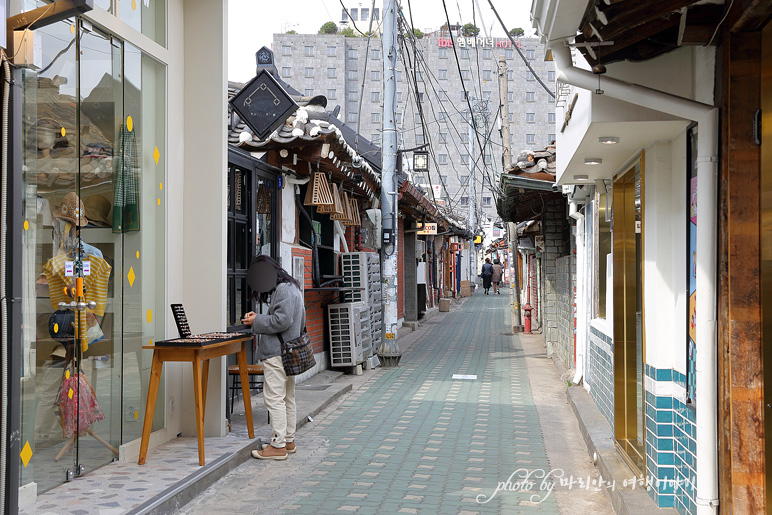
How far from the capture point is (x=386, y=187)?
1398 centimetres

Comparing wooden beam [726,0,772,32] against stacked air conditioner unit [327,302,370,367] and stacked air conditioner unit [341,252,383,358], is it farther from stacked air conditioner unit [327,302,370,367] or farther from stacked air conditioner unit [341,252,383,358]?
stacked air conditioner unit [341,252,383,358]

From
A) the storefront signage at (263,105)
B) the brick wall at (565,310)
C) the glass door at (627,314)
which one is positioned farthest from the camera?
the brick wall at (565,310)

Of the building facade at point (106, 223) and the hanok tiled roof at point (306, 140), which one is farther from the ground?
the hanok tiled roof at point (306, 140)

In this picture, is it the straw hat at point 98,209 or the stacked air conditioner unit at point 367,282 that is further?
the stacked air conditioner unit at point 367,282

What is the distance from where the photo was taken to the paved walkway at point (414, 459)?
548cm

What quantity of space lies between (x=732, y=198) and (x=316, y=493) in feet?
11.8

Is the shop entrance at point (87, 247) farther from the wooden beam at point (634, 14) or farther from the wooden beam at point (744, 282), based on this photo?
the wooden beam at point (744, 282)

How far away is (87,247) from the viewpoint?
5609mm

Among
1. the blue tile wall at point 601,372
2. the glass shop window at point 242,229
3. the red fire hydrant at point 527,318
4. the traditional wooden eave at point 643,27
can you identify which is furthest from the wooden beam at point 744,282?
the red fire hydrant at point 527,318

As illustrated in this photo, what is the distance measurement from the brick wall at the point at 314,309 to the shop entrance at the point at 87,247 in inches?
182

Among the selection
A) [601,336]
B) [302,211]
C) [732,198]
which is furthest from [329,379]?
[732,198]

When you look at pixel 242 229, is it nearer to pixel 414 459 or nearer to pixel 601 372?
pixel 414 459

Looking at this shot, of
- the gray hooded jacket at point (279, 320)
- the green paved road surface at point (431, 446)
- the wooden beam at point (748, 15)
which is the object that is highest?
the wooden beam at point (748, 15)

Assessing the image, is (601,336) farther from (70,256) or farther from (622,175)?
(70,256)
